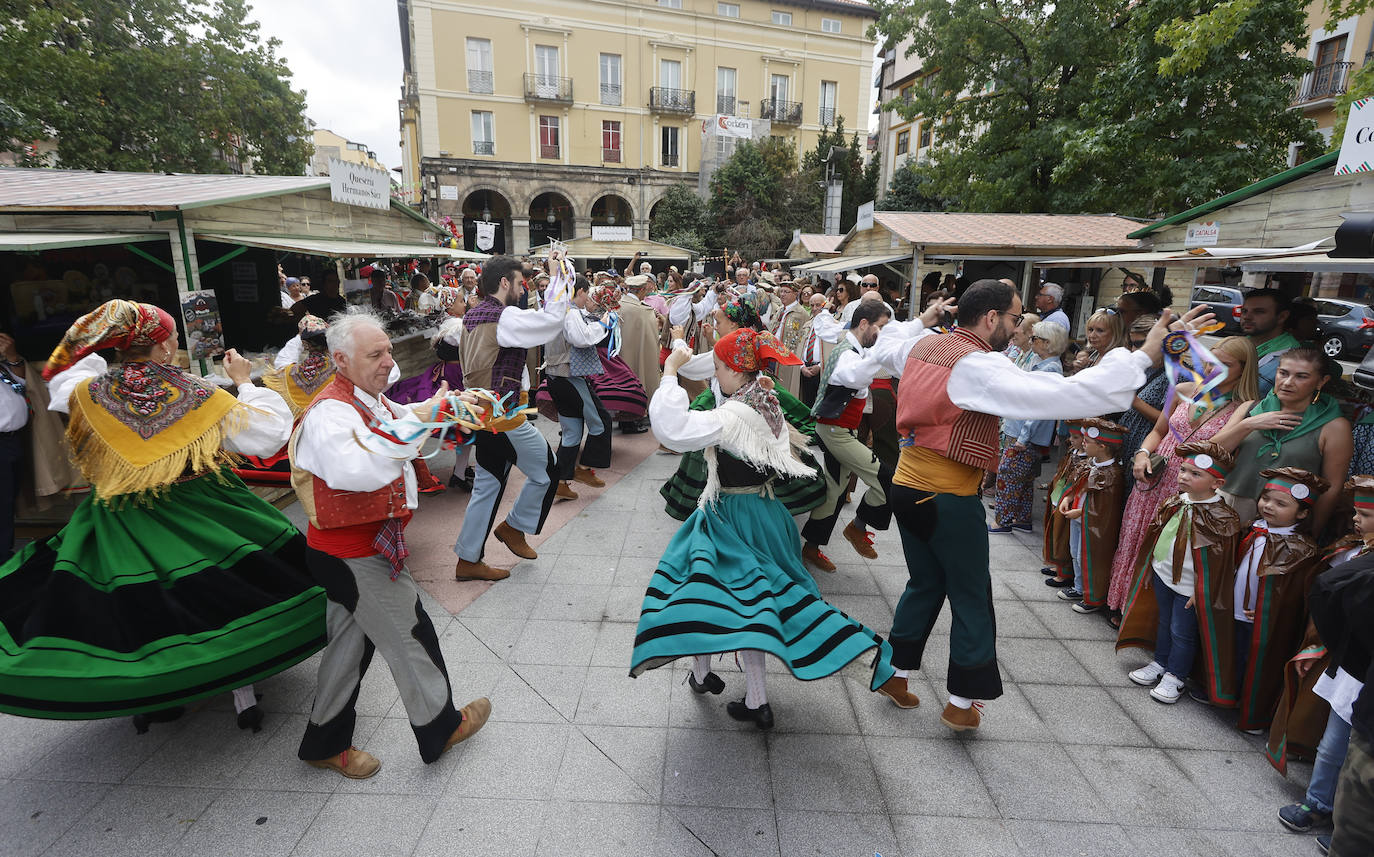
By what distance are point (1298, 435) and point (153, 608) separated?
16.4 feet

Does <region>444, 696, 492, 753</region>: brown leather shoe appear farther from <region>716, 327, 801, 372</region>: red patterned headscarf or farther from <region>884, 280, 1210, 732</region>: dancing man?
<region>884, 280, 1210, 732</region>: dancing man

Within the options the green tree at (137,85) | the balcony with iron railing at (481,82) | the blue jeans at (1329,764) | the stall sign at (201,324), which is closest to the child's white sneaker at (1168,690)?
the blue jeans at (1329,764)

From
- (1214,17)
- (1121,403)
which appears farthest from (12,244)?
(1214,17)

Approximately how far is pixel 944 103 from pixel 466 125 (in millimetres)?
22423

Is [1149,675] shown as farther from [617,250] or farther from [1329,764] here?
[617,250]

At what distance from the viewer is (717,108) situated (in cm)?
3391

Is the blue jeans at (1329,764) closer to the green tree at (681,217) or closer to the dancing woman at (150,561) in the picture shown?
the dancing woman at (150,561)

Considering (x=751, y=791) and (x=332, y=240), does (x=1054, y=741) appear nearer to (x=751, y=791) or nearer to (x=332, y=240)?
(x=751, y=791)

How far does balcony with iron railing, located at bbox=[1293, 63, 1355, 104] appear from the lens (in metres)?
19.0

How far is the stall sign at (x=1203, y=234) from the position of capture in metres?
4.46

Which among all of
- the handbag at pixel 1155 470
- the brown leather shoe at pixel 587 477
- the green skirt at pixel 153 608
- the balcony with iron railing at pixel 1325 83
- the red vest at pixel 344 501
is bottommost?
the brown leather shoe at pixel 587 477

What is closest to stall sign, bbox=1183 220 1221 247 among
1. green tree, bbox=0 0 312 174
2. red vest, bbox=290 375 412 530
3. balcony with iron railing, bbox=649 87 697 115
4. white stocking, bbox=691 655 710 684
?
white stocking, bbox=691 655 710 684

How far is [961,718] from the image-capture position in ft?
10.1

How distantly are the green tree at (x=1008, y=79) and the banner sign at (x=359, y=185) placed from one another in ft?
37.7
